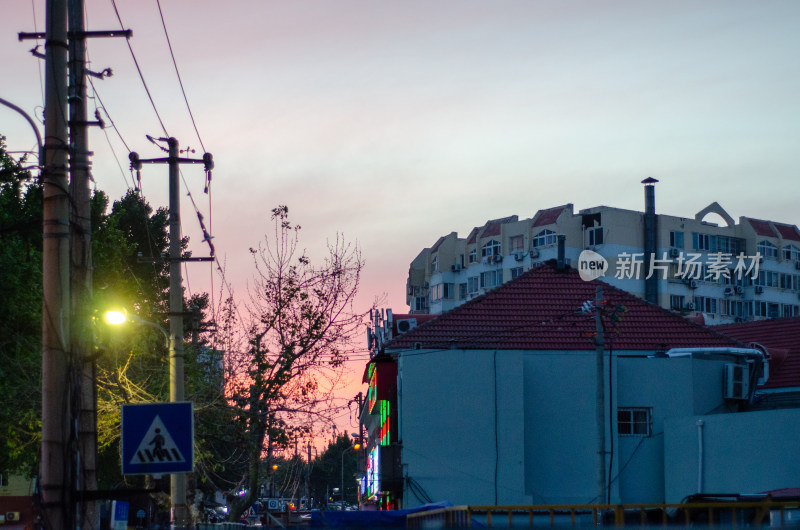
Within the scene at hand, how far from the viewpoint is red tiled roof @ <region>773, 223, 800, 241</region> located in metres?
99.0

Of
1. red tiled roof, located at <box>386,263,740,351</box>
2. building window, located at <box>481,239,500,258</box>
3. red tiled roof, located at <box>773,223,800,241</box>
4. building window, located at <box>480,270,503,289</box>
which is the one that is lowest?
red tiled roof, located at <box>386,263,740,351</box>

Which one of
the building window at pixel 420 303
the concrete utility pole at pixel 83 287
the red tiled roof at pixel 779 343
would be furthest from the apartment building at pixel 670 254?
the concrete utility pole at pixel 83 287

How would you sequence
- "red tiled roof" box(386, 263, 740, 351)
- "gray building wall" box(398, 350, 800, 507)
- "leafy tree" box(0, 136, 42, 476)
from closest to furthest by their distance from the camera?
"leafy tree" box(0, 136, 42, 476) → "gray building wall" box(398, 350, 800, 507) → "red tiled roof" box(386, 263, 740, 351)

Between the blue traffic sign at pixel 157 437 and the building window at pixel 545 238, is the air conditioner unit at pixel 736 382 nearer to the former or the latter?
the blue traffic sign at pixel 157 437

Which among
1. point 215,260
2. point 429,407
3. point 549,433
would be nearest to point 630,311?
point 549,433

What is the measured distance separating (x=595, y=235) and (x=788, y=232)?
73.0ft

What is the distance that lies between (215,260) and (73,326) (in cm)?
1047

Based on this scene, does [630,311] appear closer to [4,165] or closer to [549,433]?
[549,433]

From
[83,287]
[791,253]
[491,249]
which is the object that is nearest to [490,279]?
[491,249]

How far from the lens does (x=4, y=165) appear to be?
30000 mm

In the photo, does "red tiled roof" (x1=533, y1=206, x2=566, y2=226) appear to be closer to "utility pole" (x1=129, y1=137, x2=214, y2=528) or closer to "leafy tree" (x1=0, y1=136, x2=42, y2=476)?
"leafy tree" (x1=0, y1=136, x2=42, y2=476)

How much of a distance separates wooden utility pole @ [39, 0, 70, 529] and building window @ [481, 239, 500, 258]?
3601 inches

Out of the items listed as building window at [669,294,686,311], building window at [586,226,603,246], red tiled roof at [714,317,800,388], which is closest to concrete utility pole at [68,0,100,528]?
red tiled roof at [714,317,800,388]

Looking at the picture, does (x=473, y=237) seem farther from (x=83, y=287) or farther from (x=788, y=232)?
(x=83, y=287)
